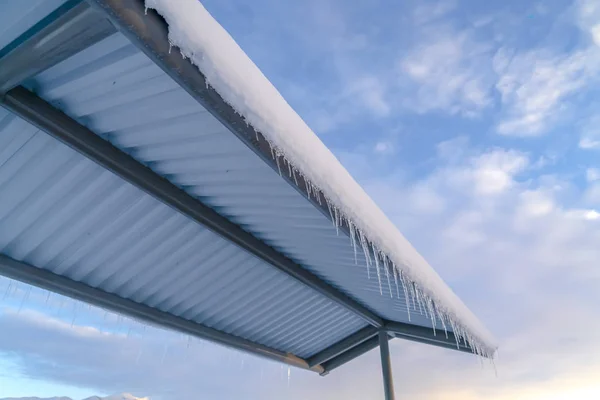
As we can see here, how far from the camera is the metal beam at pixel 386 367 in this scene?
5406 millimetres

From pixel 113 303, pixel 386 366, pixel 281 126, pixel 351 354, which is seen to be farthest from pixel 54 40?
pixel 351 354

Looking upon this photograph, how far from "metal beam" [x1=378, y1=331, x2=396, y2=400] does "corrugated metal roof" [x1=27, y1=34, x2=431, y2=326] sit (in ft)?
8.34

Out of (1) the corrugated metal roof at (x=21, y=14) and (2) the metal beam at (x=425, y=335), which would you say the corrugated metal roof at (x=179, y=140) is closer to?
(1) the corrugated metal roof at (x=21, y=14)

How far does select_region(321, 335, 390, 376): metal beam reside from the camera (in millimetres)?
6238

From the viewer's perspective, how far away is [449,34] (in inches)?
344

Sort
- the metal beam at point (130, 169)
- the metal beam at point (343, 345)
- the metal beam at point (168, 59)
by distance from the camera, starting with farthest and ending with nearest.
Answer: the metal beam at point (343, 345), the metal beam at point (130, 169), the metal beam at point (168, 59)

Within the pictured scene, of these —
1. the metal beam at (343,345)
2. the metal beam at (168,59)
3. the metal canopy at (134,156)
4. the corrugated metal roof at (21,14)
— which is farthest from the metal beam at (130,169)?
the metal beam at (343,345)

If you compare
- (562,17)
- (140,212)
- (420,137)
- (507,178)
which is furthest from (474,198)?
(140,212)

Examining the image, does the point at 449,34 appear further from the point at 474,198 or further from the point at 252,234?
the point at 474,198

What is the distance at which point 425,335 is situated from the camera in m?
5.40

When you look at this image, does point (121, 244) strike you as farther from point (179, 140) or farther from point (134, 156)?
point (179, 140)

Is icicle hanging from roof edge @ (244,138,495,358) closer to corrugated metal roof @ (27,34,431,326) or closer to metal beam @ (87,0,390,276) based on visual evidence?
metal beam @ (87,0,390,276)

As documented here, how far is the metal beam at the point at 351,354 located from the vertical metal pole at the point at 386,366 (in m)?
0.52

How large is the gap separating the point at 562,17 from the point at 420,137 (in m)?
10.1
